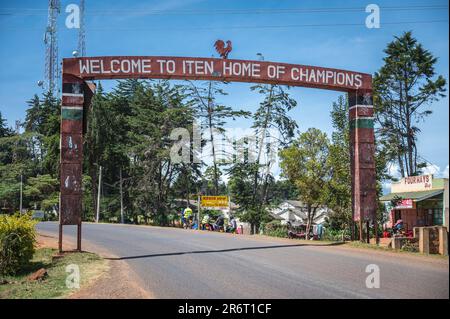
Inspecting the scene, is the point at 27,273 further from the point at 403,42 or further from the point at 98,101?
the point at 98,101

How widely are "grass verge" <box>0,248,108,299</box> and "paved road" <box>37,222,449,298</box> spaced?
0.99 meters

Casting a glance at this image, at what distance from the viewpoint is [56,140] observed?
52.6 metres

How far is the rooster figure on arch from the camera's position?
1466cm

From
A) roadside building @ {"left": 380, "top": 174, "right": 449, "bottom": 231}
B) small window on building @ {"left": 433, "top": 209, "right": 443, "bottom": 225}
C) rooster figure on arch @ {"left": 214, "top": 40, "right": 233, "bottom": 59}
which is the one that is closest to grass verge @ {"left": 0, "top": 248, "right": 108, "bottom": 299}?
rooster figure on arch @ {"left": 214, "top": 40, "right": 233, "bottom": 59}

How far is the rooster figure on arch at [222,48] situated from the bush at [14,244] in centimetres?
788

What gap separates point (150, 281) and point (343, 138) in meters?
23.5

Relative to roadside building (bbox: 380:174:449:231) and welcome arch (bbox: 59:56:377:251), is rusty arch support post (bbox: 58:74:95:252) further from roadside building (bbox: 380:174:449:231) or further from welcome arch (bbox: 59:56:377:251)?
roadside building (bbox: 380:174:449:231)

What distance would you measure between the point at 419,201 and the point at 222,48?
895 inches

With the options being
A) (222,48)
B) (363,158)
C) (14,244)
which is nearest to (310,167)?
(363,158)

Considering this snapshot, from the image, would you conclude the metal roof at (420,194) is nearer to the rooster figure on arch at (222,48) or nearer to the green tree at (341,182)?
the green tree at (341,182)

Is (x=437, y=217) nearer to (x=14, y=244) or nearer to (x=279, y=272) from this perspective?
(x=279, y=272)

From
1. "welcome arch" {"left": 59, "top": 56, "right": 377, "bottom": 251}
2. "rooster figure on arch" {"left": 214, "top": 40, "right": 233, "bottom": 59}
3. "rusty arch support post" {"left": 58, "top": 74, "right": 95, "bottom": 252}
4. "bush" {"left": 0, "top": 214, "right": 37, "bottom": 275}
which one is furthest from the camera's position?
"rooster figure on arch" {"left": 214, "top": 40, "right": 233, "bottom": 59}

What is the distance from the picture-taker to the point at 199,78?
14.3 metres
